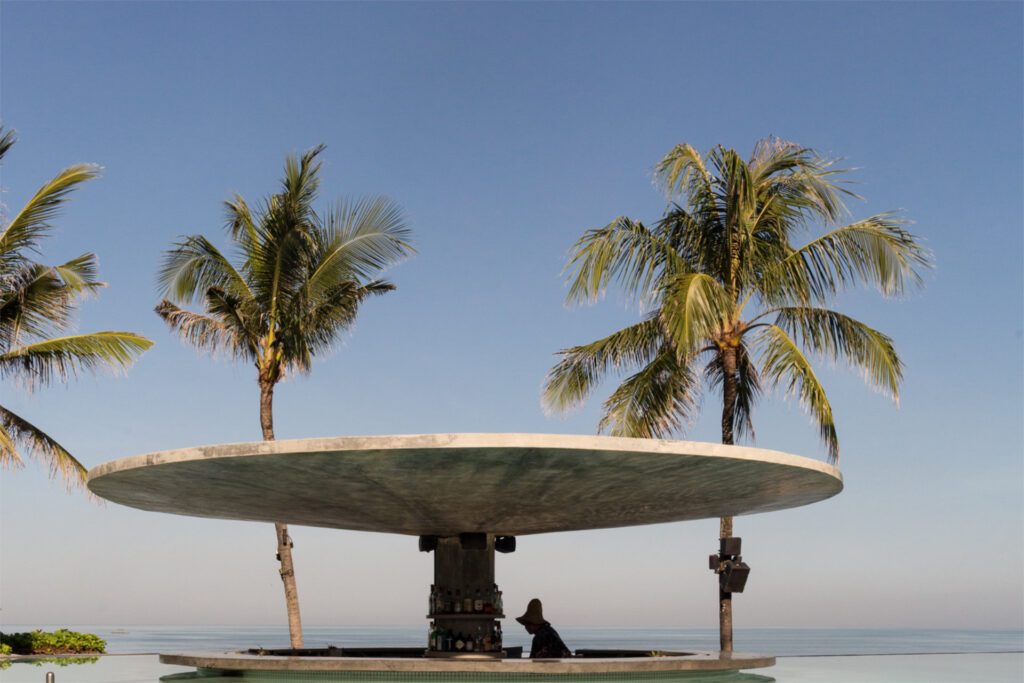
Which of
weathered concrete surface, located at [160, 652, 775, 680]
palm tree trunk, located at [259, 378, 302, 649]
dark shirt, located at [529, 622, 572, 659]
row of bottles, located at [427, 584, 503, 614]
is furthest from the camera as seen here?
palm tree trunk, located at [259, 378, 302, 649]

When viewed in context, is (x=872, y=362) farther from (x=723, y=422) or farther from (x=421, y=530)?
(x=421, y=530)

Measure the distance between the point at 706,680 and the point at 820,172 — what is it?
10956mm

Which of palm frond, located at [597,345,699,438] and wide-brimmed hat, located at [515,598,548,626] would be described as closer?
wide-brimmed hat, located at [515,598,548,626]

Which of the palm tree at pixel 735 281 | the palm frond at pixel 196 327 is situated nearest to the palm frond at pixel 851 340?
the palm tree at pixel 735 281

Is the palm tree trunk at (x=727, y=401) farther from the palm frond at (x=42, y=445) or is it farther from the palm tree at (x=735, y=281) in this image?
the palm frond at (x=42, y=445)

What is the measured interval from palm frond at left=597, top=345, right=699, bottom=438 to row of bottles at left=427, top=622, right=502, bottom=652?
254 inches

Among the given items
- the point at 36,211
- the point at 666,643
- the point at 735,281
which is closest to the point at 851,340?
the point at 735,281

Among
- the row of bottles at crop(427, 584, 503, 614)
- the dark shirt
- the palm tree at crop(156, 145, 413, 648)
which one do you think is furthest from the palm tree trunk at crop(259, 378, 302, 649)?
the dark shirt

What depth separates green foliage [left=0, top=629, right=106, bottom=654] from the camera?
79.8 feet

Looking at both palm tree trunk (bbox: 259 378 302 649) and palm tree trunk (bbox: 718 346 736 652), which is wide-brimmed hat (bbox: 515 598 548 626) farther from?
palm tree trunk (bbox: 259 378 302 649)

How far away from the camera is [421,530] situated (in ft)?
50.8

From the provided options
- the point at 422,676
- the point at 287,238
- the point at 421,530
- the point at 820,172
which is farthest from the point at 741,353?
the point at 422,676

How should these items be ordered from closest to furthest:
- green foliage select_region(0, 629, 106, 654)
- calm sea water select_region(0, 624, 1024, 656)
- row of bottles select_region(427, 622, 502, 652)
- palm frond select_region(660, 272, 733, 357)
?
row of bottles select_region(427, 622, 502, 652) → palm frond select_region(660, 272, 733, 357) → green foliage select_region(0, 629, 106, 654) → calm sea water select_region(0, 624, 1024, 656)

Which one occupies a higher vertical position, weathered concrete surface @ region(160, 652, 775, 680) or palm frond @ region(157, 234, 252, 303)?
palm frond @ region(157, 234, 252, 303)
